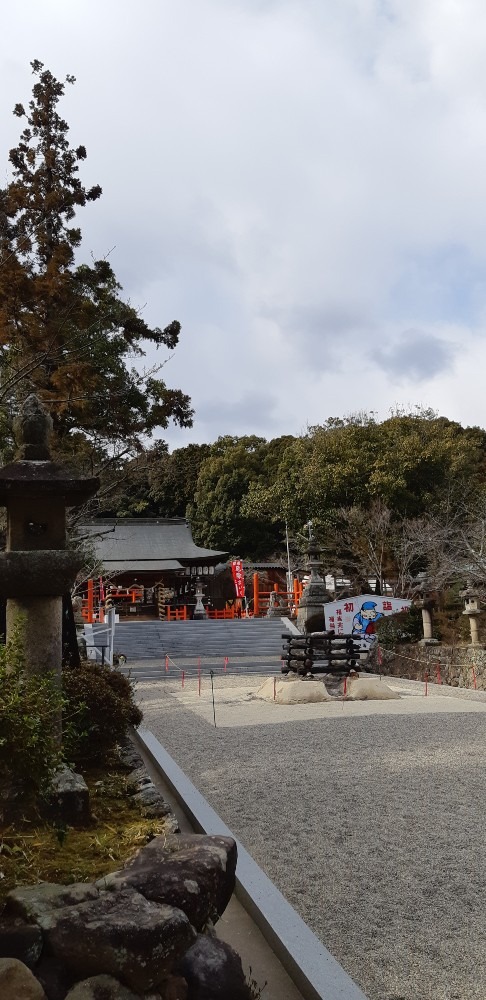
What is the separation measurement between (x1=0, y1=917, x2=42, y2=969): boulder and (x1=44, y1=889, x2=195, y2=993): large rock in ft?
0.15

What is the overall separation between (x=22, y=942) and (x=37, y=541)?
8.61 ft

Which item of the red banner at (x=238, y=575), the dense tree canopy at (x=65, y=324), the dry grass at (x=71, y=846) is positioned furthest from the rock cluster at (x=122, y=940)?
the red banner at (x=238, y=575)

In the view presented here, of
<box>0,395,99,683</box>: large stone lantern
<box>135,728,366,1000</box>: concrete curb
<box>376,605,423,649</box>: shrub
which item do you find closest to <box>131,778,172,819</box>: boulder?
<box>135,728,366,1000</box>: concrete curb

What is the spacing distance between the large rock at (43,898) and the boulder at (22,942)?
0.05 meters

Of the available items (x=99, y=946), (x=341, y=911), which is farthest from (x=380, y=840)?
(x=99, y=946)

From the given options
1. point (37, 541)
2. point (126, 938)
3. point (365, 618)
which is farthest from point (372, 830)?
point (365, 618)

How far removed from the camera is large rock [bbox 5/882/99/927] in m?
2.57

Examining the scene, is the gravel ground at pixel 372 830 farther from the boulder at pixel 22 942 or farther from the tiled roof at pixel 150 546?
the tiled roof at pixel 150 546

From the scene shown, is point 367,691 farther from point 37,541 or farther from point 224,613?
point 224,613

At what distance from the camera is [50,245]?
10891mm

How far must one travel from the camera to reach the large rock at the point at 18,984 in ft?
7.51

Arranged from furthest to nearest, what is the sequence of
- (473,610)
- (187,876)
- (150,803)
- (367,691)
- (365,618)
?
(473,610) → (365,618) → (367,691) → (150,803) → (187,876)

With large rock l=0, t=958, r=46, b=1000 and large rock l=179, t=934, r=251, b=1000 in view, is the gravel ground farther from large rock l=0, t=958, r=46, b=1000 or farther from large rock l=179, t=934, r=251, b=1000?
large rock l=0, t=958, r=46, b=1000

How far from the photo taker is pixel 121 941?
2.44 meters
